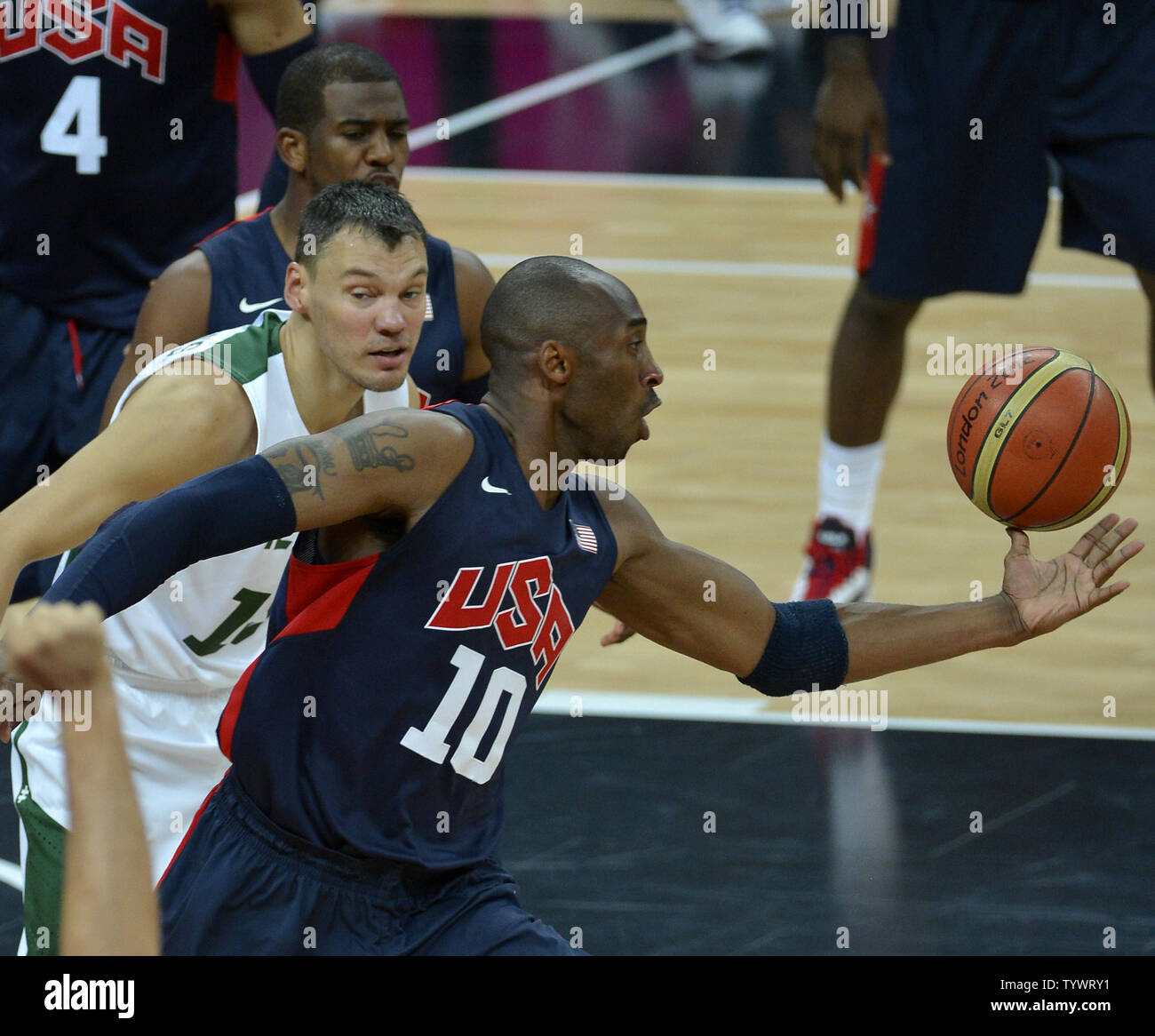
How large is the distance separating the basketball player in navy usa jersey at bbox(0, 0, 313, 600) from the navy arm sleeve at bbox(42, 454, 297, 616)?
1.98 m

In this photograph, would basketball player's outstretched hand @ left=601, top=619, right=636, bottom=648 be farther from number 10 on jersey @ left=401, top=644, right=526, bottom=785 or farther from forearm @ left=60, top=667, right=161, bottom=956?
forearm @ left=60, top=667, right=161, bottom=956

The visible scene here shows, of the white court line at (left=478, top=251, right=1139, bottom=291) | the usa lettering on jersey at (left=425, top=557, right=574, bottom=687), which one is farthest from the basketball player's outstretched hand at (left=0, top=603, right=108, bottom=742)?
the white court line at (left=478, top=251, right=1139, bottom=291)

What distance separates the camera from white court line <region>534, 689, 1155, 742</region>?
201 inches

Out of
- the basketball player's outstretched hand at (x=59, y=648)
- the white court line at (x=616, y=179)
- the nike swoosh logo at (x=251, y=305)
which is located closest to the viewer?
the basketball player's outstretched hand at (x=59, y=648)

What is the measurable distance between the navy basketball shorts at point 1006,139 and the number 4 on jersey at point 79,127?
2.12 metres

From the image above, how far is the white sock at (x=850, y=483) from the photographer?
5.57 meters

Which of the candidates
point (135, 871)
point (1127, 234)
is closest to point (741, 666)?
point (135, 871)

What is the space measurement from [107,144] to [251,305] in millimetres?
874

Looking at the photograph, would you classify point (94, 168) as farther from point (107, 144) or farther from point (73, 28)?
point (73, 28)

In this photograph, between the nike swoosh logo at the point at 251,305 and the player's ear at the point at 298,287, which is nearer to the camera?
the player's ear at the point at 298,287

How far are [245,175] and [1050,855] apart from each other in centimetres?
706

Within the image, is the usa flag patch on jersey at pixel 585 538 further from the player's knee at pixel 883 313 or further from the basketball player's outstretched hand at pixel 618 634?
the player's knee at pixel 883 313

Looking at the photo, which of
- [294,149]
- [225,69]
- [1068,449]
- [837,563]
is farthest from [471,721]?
[837,563]


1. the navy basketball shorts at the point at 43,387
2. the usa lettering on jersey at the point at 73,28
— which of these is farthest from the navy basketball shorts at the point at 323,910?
the usa lettering on jersey at the point at 73,28
